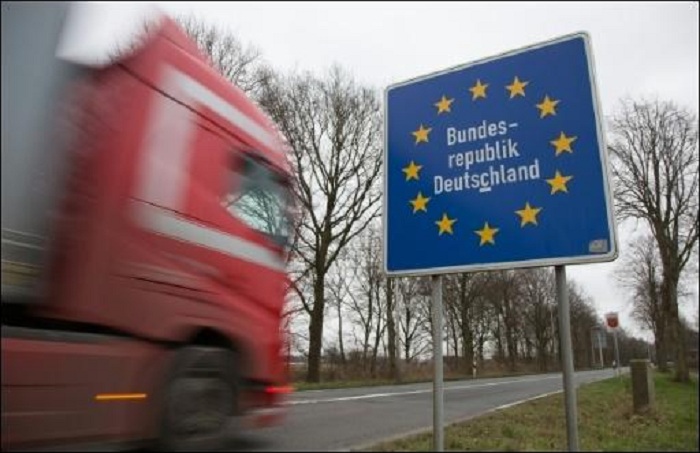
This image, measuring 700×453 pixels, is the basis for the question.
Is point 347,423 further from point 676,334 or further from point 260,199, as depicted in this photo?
point 676,334

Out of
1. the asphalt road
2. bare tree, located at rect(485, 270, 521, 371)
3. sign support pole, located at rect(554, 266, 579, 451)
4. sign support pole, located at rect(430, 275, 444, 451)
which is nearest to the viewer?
sign support pole, located at rect(554, 266, 579, 451)

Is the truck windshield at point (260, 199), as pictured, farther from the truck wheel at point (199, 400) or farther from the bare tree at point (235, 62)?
the bare tree at point (235, 62)

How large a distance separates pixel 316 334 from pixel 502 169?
2319 cm

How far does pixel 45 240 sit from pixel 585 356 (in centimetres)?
8942

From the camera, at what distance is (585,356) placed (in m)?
85.3

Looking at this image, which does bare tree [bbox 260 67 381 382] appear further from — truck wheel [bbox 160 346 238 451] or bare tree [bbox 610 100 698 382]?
truck wheel [bbox 160 346 238 451]

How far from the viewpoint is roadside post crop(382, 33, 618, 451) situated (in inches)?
137

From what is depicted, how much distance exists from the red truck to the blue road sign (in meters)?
1.63

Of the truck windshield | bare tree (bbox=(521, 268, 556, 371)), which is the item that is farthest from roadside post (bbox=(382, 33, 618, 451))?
bare tree (bbox=(521, 268, 556, 371))

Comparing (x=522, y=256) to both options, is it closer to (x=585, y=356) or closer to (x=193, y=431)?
(x=193, y=431)

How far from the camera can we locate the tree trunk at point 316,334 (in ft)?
84.8

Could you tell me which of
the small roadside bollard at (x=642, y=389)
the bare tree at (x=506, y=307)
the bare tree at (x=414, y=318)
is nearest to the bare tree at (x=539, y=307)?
the bare tree at (x=506, y=307)

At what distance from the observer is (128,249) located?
424 centimetres

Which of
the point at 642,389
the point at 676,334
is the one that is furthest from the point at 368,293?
the point at 642,389
